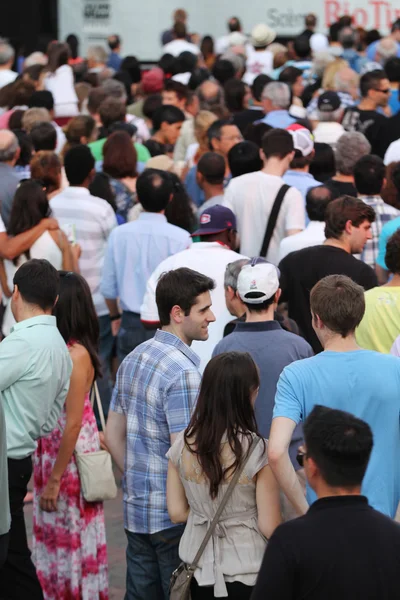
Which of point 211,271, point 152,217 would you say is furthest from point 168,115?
point 211,271

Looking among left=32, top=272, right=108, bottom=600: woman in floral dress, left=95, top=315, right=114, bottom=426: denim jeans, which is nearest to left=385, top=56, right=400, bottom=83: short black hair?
left=95, top=315, right=114, bottom=426: denim jeans

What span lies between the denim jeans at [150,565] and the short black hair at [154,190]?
257 centimetres

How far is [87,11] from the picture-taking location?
20.3 meters

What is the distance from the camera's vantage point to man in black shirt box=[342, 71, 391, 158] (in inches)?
373

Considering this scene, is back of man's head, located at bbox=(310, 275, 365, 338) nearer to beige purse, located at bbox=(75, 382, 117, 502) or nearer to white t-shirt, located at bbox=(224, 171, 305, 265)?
beige purse, located at bbox=(75, 382, 117, 502)

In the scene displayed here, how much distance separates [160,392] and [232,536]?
73 cm

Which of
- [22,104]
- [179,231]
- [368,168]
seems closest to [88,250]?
[179,231]

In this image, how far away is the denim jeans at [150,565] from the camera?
4.09m

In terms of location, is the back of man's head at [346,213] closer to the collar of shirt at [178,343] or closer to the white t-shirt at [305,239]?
the white t-shirt at [305,239]

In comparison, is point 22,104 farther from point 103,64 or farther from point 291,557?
point 291,557

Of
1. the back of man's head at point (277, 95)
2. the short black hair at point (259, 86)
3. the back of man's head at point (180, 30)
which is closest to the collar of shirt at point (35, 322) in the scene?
the back of man's head at point (277, 95)

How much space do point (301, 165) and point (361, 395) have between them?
3.92 m

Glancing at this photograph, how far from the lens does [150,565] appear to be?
13.6 feet

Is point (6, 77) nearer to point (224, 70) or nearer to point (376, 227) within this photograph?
point (224, 70)
